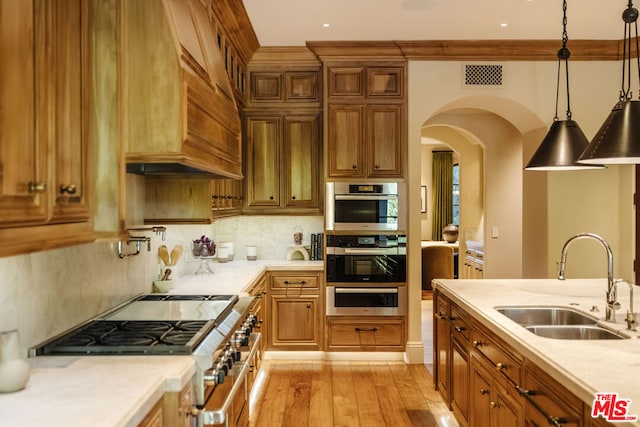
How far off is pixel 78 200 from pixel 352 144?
336cm

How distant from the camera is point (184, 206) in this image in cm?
302

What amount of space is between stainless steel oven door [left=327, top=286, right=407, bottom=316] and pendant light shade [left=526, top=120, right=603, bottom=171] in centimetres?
207

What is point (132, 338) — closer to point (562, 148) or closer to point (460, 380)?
point (460, 380)

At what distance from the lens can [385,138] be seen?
15.5 feet

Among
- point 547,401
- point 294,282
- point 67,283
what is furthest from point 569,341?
point 294,282

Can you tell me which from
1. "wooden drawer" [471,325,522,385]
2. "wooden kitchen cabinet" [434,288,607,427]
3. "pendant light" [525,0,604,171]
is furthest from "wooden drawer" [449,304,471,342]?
"pendant light" [525,0,604,171]

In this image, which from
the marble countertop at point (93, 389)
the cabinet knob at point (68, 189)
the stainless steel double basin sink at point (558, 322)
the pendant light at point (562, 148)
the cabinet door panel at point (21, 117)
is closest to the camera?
the cabinet door panel at point (21, 117)

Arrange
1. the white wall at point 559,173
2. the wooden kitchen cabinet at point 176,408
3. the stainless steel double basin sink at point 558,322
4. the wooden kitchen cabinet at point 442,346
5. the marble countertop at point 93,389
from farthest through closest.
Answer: the white wall at point 559,173
the wooden kitchen cabinet at point 442,346
the stainless steel double basin sink at point 558,322
the wooden kitchen cabinet at point 176,408
the marble countertop at point 93,389

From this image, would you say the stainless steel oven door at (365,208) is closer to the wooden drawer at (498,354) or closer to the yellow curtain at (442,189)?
the wooden drawer at (498,354)

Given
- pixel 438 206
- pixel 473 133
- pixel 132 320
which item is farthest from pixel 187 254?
pixel 438 206

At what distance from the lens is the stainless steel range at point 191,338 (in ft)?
6.32

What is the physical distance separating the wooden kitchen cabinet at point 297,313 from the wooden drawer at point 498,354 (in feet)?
7.37

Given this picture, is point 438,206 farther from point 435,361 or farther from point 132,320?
point 132,320

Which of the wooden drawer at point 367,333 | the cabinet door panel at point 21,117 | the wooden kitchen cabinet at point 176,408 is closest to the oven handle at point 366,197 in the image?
the wooden drawer at point 367,333
